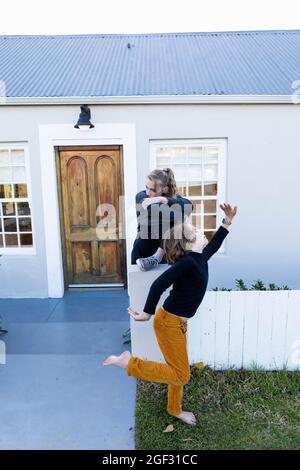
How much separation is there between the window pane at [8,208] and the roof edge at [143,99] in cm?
149

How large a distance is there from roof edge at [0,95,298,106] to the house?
2 centimetres

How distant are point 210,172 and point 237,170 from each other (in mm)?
412

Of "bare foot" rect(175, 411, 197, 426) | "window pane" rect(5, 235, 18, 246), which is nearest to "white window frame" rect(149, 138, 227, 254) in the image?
"window pane" rect(5, 235, 18, 246)

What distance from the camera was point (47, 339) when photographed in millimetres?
4035

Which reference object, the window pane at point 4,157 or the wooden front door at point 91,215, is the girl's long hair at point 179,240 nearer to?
the wooden front door at point 91,215

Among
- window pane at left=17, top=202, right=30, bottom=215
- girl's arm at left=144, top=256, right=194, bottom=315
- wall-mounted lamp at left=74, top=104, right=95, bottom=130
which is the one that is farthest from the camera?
window pane at left=17, top=202, right=30, bottom=215

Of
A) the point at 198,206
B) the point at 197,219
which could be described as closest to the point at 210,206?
the point at 198,206

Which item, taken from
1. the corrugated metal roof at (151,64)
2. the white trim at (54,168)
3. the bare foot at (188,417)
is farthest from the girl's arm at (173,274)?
the corrugated metal roof at (151,64)

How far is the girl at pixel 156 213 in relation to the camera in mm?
2775

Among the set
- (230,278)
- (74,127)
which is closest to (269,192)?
(230,278)

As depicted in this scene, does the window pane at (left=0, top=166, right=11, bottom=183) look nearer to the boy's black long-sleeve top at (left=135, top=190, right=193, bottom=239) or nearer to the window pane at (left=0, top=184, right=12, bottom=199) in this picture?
the window pane at (left=0, top=184, right=12, bottom=199)

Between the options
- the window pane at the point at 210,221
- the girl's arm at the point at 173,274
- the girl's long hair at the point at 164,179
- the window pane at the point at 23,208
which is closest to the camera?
the girl's arm at the point at 173,274

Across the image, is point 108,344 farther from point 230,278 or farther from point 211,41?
point 211,41

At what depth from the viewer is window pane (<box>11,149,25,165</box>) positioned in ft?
17.0
